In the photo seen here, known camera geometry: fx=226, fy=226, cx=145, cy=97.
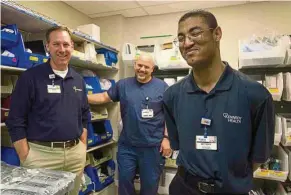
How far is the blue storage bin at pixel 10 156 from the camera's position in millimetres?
1816

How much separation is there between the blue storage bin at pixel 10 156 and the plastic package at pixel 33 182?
23.5 inches

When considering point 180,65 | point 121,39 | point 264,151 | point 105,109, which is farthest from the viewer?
point 121,39

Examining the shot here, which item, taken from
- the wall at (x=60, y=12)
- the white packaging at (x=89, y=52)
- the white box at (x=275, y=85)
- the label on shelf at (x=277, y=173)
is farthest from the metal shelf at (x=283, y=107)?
the wall at (x=60, y=12)

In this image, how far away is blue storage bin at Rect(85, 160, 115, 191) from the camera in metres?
2.71

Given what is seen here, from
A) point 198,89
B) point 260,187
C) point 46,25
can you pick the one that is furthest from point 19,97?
point 260,187

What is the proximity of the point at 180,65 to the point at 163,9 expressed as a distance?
94cm

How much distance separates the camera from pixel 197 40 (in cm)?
109

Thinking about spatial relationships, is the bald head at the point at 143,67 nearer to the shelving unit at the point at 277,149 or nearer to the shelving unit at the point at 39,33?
the shelving unit at the point at 39,33

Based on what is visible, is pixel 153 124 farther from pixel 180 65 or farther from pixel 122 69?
pixel 122 69

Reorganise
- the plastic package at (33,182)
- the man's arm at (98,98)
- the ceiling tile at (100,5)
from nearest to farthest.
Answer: the plastic package at (33,182), the man's arm at (98,98), the ceiling tile at (100,5)

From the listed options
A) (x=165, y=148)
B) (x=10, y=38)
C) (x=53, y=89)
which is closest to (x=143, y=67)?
(x=165, y=148)

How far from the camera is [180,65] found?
278 centimetres

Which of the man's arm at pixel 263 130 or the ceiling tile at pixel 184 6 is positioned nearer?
the man's arm at pixel 263 130

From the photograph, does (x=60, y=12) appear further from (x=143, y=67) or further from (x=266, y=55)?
(x=266, y=55)
